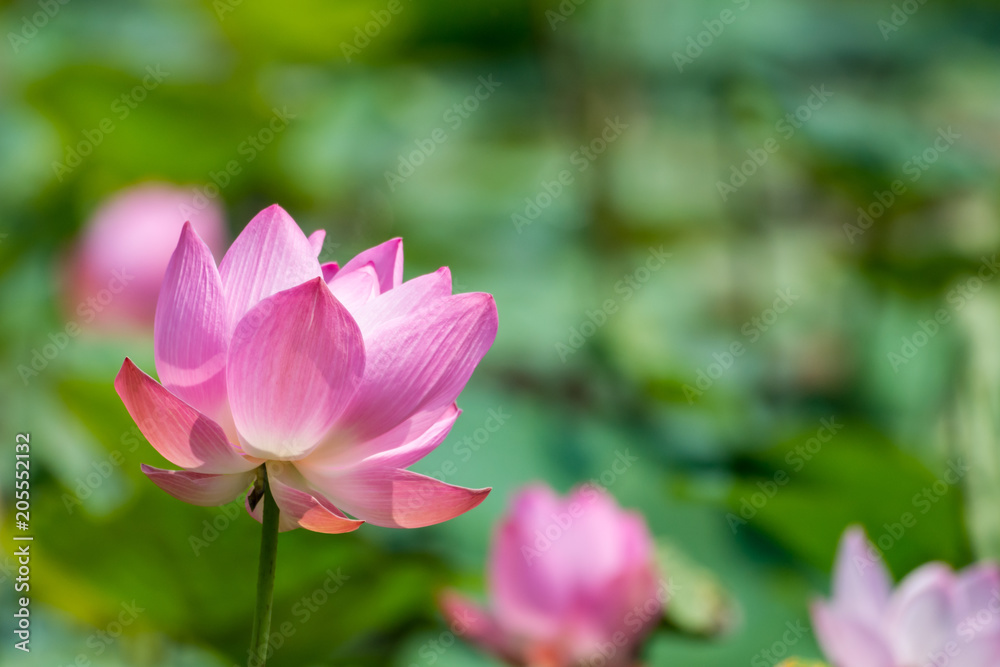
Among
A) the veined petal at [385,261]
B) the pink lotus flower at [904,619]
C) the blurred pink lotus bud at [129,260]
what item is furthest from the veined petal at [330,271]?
the blurred pink lotus bud at [129,260]

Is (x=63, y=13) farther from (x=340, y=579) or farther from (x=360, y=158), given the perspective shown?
(x=340, y=579)

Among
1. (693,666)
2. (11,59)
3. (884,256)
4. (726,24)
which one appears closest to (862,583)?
(693,666)

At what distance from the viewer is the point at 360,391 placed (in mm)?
250

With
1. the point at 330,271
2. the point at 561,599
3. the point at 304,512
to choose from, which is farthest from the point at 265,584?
the point at 561,599

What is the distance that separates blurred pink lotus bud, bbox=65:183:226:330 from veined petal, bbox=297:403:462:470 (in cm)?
63

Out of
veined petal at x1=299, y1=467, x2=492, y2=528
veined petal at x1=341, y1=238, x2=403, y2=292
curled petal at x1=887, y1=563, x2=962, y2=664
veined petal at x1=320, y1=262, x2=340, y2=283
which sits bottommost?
curled petal at x1=887, y1=563, x2=962, y2=664

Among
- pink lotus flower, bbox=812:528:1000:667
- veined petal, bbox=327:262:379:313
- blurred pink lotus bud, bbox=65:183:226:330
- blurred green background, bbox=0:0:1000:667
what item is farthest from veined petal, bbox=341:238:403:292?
blurred pink lotus bud, bbox=65:183:226:330

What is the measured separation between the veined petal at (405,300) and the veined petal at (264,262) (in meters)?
0.02

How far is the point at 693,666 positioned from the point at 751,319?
897 millimetres

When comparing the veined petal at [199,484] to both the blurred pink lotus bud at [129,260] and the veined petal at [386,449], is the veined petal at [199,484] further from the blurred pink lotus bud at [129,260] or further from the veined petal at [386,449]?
the blurred pink lotus bud at [129,260]

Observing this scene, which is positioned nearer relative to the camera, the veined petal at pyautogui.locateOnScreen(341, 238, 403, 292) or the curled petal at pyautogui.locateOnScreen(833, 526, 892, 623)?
the veined petal at pyautogui.locateOnScreen(341, 238, 403, 292)

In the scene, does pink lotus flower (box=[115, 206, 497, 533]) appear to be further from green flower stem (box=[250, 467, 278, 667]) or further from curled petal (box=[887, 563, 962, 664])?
curled petal (box=[887, 563, 962, 664])

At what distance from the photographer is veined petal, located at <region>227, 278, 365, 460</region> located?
9.7 inches

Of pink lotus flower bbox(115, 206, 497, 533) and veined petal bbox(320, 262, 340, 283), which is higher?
veined petal bbox(320, 262, 340, 283)
